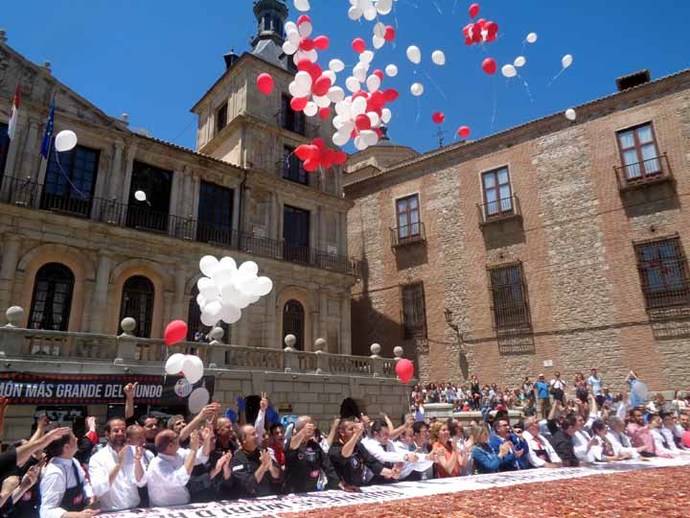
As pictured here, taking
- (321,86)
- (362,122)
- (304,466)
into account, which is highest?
(321,86)

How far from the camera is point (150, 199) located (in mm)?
17641

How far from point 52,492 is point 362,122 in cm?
634

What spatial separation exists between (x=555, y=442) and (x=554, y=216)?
45.0 ft

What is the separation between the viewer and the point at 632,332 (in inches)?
691

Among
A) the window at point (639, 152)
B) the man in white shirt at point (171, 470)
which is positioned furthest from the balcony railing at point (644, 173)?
the man in white shirt at point (171, 470)

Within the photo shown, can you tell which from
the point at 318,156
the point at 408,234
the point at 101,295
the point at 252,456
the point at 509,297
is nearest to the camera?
the point at 252,456

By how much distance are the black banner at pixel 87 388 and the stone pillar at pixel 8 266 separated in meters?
4.26

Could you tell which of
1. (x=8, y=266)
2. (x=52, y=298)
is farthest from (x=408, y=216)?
(x=8, y=266)

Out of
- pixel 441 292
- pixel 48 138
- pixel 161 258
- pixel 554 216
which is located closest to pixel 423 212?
pixel 441 292

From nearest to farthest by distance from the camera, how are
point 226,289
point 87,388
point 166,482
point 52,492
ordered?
point 52,492, point 166,482, point 226,289, point 87,388

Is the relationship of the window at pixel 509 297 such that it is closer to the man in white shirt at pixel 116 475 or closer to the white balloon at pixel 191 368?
the white balloon at pixel 191 368

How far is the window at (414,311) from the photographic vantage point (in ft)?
74.1

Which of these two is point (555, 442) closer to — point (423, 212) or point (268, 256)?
point (268, 256)

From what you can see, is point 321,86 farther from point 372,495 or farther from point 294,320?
point 294,320
